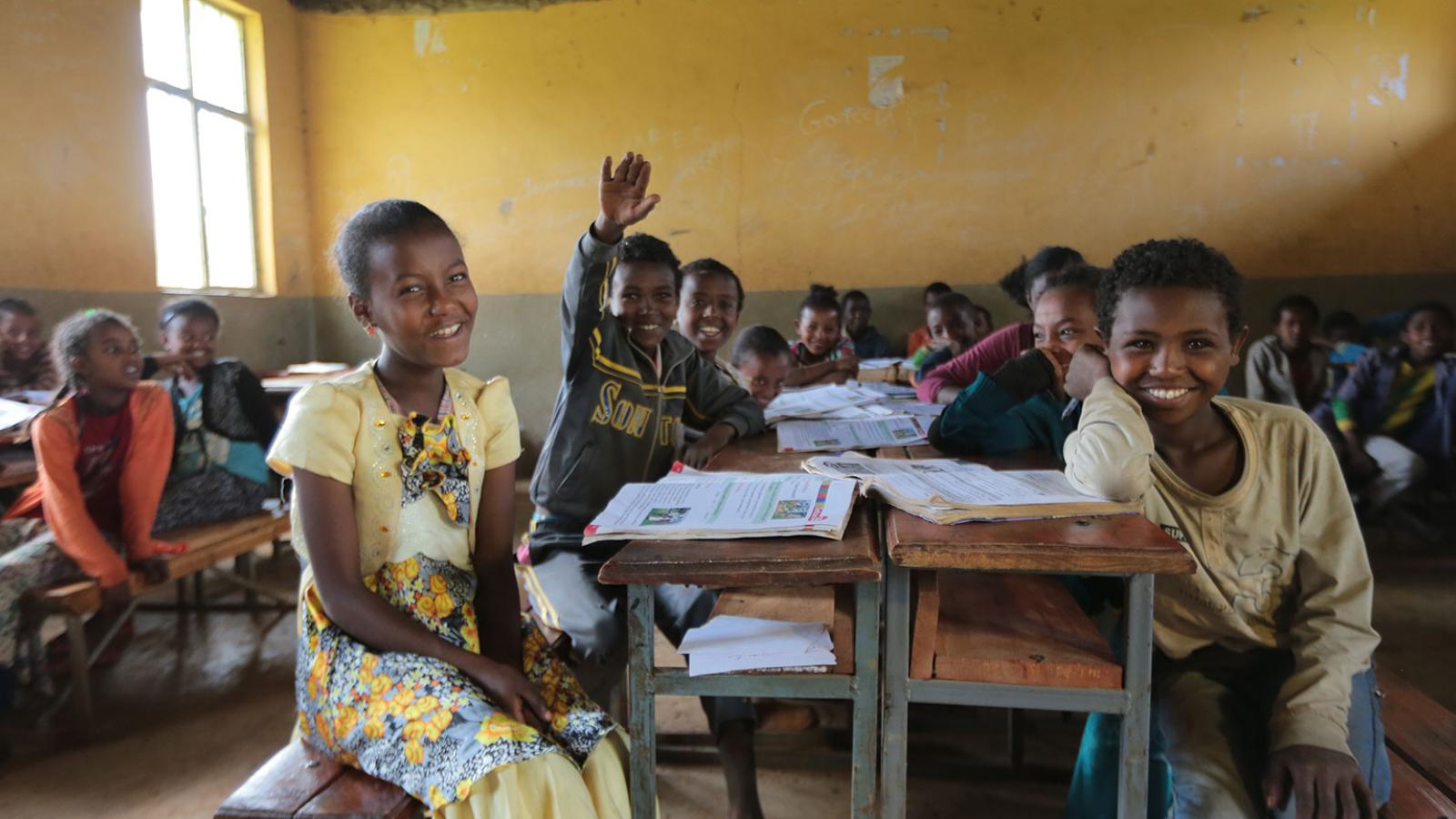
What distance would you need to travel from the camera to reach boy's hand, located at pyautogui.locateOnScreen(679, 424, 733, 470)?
71.8 inches

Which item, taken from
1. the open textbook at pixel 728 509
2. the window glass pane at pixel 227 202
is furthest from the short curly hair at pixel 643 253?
the window glass pane at pixel 227 202

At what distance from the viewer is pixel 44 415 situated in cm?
229

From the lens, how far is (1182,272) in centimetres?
126

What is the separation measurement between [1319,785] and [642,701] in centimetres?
82

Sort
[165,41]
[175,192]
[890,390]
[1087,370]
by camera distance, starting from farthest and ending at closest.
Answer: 1. [175,192]
2. [165,41]
3. [890,390]
4. [1087,370]

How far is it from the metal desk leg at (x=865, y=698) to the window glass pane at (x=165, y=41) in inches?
218

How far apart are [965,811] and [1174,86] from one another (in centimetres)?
518

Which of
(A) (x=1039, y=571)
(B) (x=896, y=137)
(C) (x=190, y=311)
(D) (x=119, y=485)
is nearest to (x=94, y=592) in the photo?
(D) (x=119, y=485)

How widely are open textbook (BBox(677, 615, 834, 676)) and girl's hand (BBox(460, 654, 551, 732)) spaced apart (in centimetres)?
21

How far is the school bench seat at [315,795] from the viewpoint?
97 centimetres

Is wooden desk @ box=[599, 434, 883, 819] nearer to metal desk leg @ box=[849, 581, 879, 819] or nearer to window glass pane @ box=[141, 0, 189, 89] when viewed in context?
metal desk leg @ box=[849, 581, 879, 819]

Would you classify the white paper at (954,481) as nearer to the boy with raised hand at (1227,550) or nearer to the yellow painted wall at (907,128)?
the boy with raised hand at (1227,550)

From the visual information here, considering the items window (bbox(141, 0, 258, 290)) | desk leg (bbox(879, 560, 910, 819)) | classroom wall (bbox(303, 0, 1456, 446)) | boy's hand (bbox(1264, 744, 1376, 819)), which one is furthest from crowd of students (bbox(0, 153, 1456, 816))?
window (bbox(141, 0, 258, 290))

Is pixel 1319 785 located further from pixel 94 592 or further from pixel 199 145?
pixel 199 145
